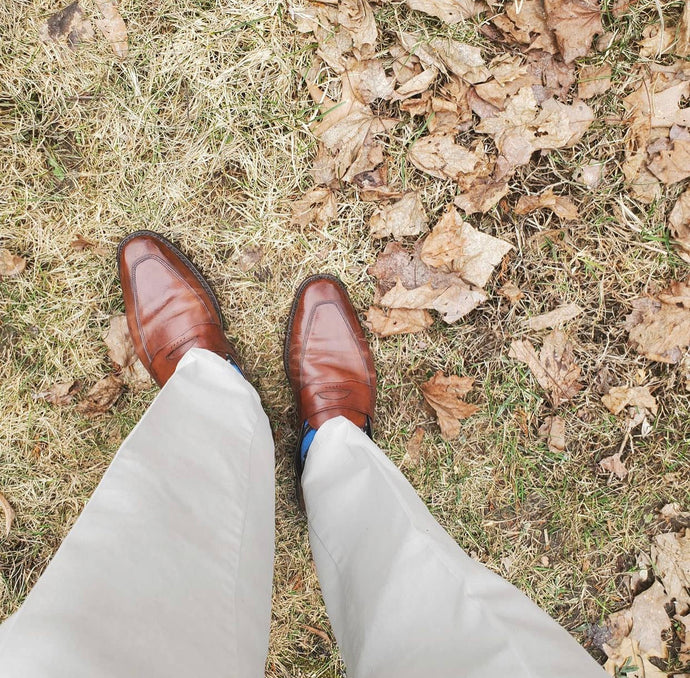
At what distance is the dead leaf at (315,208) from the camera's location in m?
2.18

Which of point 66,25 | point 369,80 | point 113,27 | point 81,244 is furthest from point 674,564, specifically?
point 66,25

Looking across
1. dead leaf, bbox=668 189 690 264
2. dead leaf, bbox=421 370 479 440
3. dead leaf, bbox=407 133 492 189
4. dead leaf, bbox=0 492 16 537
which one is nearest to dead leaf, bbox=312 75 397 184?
dead leaf, bbox=407 133 492 189

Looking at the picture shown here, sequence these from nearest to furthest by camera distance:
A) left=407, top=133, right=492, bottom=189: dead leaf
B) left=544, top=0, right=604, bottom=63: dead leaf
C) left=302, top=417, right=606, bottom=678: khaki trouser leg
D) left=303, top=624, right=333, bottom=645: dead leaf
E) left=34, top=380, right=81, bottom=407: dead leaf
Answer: left=302, top=417, right=606, bottom=678: khaki trouser leg, left=544, top=0, right=604, bottom=63: dead leaf, left=407, top=133, right=492, bottom=189: dead leaf, left=34, top=380, right=81, bottom=407: dead leaf, left=303, top=624, right=333, bottom=645: dead leaf

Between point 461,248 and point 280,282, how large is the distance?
29.8 inches

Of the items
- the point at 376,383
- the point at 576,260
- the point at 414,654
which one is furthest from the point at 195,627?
the point at 576,260

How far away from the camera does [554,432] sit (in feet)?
7.54

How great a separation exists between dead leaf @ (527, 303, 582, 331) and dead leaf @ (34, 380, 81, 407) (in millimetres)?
1932

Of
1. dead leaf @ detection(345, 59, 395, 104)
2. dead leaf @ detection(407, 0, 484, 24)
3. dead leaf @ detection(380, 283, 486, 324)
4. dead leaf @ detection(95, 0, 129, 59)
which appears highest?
dead leaf @ detection(95, 0, 129, 59)

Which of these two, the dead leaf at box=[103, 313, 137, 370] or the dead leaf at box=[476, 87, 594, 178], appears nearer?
the dead leaf at box=[476, 87, 594, 178]

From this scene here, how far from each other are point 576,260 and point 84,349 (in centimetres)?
208

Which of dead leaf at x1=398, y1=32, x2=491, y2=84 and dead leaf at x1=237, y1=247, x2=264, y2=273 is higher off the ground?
dead leaf at x1=398, y1=32, x2=491, y2=84

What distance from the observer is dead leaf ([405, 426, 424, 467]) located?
91.2 inches

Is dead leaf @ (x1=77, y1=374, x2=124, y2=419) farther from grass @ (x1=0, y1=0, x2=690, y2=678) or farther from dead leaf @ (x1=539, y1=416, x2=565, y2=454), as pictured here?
dead leaf @ (x1=539, y1=416, x2=565, y2=454)

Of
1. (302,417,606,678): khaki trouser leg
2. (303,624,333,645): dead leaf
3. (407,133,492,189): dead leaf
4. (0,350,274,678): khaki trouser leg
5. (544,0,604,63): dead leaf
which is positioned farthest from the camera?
(303,624,333,645): dead leaf
